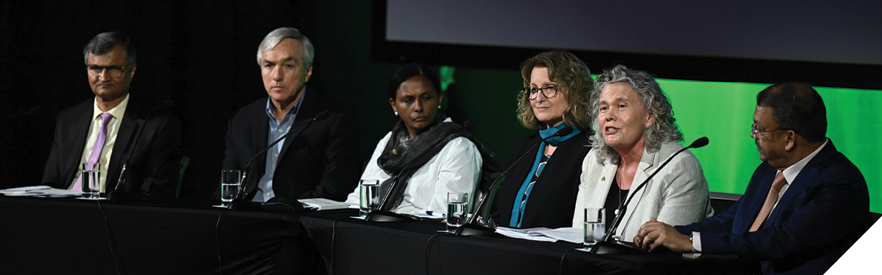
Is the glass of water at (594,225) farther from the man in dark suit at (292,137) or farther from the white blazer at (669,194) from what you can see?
the man in dark suit at (292,137)

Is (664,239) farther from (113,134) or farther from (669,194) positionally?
(113,134)

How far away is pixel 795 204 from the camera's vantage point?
1918 mm

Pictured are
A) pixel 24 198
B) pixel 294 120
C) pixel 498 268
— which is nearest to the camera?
pixel 498 268

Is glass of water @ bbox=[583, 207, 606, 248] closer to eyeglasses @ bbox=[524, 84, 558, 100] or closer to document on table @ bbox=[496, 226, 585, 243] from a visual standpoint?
document on table @ bbox=[496, 226, 585, 243]

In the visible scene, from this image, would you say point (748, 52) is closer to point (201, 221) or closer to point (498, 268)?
point (498, 268)

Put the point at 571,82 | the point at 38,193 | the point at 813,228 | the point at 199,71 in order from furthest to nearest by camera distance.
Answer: the point at 199,71, the point at 38,193, the point at 571,82, the point at 813,228

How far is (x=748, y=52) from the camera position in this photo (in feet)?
12.1

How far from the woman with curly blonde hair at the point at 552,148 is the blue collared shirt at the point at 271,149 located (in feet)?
4.21

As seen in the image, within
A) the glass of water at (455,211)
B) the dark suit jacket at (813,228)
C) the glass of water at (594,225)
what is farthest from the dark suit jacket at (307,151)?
the dark suit jacket at (813,228)

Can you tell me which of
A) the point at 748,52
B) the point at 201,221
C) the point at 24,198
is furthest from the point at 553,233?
the point at 24,198

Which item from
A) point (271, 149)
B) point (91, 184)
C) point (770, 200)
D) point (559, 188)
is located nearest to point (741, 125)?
point (559, 188)

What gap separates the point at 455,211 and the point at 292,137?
155 cm

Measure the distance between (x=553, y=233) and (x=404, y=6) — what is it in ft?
7.76

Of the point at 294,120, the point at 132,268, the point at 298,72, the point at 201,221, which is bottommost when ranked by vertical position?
the point at 132,268
